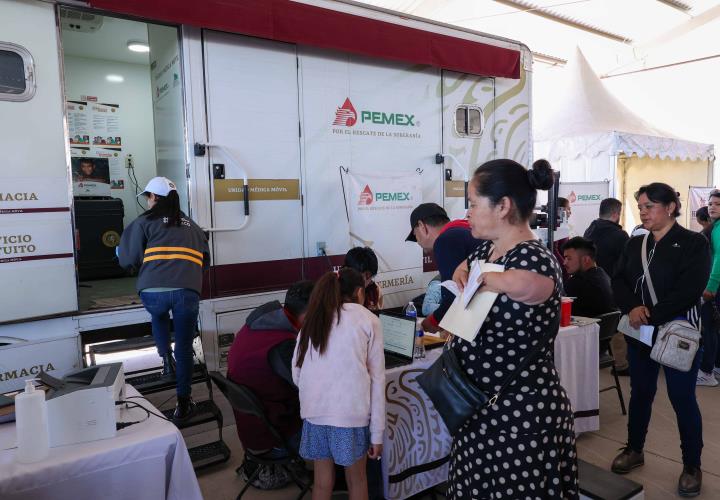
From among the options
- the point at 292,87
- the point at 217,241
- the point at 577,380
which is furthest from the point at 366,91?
the point at 577,380

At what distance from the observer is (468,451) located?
1601 mm

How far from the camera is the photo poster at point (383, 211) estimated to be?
4312 millimetres

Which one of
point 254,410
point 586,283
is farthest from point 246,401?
point 586,283

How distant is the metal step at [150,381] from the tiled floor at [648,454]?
430mm

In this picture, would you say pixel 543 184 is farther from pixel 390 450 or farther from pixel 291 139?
pixel 291 139

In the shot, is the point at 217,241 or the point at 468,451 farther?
the point at 217,241

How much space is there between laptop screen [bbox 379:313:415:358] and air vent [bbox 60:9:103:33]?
3.53 meters

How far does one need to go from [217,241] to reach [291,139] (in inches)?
37.5

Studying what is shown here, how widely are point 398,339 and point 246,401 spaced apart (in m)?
0.82

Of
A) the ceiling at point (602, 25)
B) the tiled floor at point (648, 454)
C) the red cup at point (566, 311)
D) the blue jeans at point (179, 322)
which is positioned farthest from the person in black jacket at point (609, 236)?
the ceiling at point (602, 25)

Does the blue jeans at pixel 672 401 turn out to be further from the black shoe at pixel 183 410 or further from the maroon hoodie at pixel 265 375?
the black shoe at pixel 183 410

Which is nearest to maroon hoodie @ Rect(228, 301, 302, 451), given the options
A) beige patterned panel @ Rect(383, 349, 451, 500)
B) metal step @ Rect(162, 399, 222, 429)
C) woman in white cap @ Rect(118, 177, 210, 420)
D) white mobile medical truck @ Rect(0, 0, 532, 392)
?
beige patterned panel @ Rect(383, 349, 451, 500)

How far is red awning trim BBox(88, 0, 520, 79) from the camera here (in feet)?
10.9

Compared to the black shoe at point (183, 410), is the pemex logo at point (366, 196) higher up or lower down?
higher up
